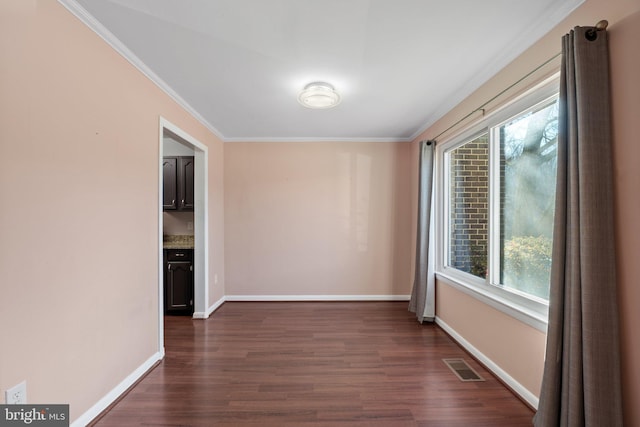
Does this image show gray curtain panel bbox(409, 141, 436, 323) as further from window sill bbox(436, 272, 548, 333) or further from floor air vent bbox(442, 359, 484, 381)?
floor air vent bbox(442, 359, 484, 381)

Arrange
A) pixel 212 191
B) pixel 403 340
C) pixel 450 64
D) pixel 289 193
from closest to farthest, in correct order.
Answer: pixel 450 64
pixel 403 340
pixel 212 191
pixel 289 193

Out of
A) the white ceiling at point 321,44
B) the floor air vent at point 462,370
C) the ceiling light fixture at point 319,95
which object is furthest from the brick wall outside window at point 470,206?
the ceiling light fixture at point 319,95

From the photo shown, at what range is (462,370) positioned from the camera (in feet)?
8.08

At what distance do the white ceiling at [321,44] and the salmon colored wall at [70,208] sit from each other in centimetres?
29

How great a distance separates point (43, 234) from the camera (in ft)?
4.89

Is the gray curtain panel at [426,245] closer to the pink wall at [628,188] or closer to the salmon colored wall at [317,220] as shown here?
the salmon colored wall at [317,220]

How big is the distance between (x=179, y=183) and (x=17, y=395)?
2.98 metres

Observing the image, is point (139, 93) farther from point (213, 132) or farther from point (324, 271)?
point (324, 271)

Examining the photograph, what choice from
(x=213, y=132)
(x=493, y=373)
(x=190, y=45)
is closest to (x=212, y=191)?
(x=213, y=132)

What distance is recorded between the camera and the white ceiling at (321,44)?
5.45ft

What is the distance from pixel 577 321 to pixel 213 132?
4.18 m

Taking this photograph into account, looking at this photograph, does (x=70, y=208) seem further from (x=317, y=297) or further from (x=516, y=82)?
(x=317, y=297)

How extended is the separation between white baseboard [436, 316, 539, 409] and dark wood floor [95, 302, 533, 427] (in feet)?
0.19

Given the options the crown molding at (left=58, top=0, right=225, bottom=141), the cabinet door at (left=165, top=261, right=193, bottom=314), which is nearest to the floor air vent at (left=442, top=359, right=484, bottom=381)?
the cabinet door at (left=165, top=261, right=193, bottom=314)
